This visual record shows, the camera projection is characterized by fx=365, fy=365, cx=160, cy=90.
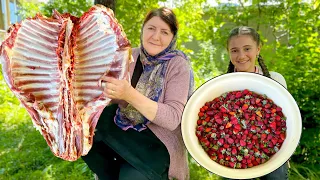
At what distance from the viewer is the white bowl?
155 cm

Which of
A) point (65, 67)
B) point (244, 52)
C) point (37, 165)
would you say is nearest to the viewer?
point (65, 67)

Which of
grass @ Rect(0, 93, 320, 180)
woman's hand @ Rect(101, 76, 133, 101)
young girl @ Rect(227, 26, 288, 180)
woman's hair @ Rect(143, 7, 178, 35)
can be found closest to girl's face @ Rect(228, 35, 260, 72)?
young girl @ Rect(227, 26, 288, 180)

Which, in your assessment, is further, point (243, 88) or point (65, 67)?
point (243, 88)

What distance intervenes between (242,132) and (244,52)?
617 mm

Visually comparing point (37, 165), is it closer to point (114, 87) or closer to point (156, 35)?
point (156, 35)

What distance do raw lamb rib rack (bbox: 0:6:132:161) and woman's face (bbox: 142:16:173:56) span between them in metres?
0.46

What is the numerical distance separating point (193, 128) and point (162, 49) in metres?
0.40

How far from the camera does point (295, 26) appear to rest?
335cm

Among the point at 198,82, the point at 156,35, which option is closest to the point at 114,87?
the point at 156,35

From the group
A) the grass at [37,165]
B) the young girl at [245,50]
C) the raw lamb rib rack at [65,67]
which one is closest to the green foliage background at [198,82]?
the grass at [37,165]

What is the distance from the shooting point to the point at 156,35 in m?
1.70

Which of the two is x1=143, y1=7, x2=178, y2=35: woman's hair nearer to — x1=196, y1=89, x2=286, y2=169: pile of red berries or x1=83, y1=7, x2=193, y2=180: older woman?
x1=83, y1=7, x2=193, y2=180: older woman

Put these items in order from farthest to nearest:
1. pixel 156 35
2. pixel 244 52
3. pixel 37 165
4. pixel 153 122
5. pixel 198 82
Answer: pixel 198 82 < pixel 37 165 < pixel 244 52 < pixel 156 35 < pixel 153 122

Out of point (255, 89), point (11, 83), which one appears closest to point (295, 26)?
point (255, 89)
